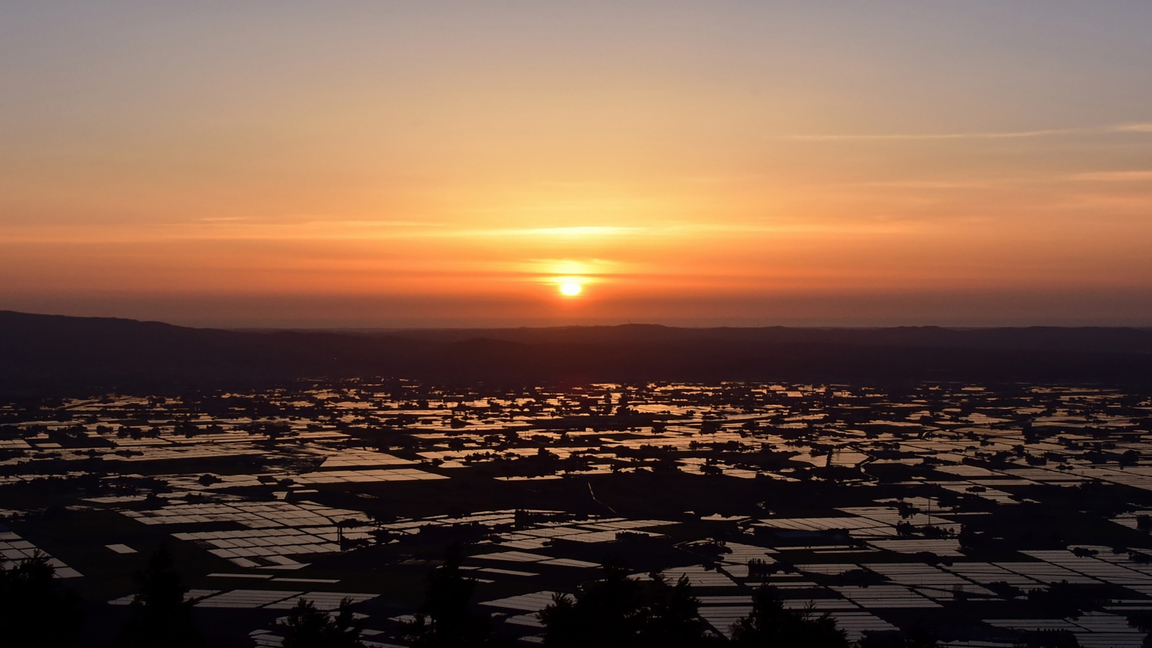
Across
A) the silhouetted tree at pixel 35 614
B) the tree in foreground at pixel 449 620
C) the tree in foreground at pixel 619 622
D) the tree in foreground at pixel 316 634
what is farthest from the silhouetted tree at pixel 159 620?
the tree in foreground at pixel 619 622

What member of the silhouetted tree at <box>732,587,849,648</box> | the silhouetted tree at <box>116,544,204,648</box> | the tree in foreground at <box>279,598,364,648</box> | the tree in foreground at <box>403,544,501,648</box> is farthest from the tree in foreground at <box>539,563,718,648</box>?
the silhouetted tree at <box>116,544,204,648</box>

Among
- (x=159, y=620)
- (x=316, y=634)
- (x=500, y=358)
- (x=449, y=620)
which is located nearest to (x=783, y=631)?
(x=449, y=620)

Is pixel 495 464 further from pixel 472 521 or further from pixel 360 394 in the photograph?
pixel 360 394

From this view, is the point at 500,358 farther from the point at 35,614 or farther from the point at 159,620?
the point at 35,614

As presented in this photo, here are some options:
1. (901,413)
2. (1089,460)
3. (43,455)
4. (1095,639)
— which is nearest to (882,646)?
(1095,639)

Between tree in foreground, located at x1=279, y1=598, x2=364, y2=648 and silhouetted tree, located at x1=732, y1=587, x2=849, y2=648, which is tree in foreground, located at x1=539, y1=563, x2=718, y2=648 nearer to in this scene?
silhouetted tree, located at x1=732, y1=587, x2=849, y2=648

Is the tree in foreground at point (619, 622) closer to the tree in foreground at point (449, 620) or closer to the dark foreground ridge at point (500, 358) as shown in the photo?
the tree in foreground at point (449, 620)
